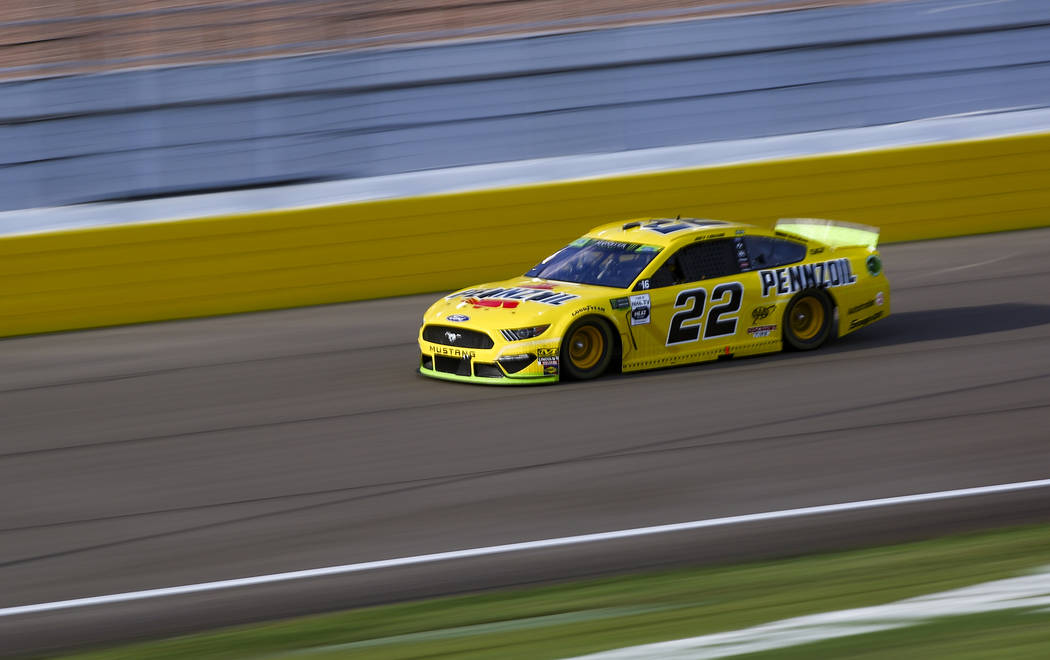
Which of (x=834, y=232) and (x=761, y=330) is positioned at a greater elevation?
(x=834, y=232)

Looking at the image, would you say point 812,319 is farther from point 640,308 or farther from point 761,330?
point 640,308

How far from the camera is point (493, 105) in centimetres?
1984

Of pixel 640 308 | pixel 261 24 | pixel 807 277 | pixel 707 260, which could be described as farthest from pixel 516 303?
pixel 261 24

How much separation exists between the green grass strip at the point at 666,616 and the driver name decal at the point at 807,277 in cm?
522

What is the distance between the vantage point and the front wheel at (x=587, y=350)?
11.1m

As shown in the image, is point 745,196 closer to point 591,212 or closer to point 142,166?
point 591,212

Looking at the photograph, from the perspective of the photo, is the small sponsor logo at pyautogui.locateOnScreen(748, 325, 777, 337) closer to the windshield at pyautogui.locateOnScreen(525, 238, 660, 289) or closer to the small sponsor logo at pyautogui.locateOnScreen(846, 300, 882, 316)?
the small sponsor logo at pyautogui.locateOnScreen(846, 300, 882, 316)

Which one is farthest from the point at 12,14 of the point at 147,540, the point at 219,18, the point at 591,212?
the point at 147,540

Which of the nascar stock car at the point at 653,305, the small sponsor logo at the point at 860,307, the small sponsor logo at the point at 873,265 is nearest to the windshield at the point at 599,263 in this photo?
the nascar stock car at the point at 653,305

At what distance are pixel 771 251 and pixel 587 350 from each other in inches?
79.7

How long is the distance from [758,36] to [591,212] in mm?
5961

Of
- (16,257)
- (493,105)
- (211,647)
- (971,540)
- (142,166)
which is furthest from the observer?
(493,105)

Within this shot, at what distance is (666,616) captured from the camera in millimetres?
5785

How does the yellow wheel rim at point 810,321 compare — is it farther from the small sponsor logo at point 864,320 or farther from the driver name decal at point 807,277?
the small sponsor logo at point 864,320
